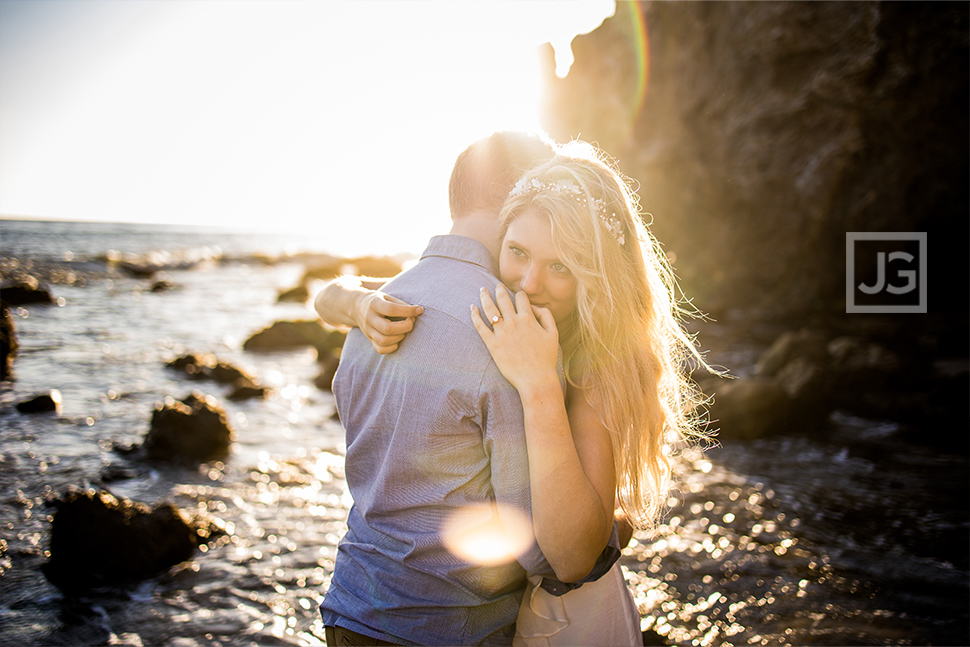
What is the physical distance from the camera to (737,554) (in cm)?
467

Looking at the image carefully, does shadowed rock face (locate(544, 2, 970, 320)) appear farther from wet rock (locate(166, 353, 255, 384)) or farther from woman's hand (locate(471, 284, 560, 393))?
woman's hand (locate(471, 284, 560, 393))

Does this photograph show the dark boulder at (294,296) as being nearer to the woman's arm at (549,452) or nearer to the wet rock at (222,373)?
the wet rock at (222,373)

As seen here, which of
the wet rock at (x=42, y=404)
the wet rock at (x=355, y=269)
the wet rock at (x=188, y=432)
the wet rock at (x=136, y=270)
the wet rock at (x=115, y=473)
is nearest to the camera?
the wet rock at (x=115, y=473)

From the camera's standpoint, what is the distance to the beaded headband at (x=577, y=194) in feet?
7.18

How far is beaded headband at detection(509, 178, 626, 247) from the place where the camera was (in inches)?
86.1

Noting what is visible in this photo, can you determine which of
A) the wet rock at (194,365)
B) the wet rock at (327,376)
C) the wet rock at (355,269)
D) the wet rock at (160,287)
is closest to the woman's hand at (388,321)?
the wet rock at (327,376)

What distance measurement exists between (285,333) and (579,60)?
25721 millimetres

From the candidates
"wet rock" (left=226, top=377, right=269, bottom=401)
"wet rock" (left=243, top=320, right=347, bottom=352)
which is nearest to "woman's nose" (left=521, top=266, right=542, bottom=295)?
"wet rock" (left=226, top=377, right=269, bottom=401)

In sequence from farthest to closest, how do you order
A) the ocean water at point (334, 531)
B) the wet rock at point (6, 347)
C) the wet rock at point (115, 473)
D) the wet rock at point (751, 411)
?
the wet rock at point (6, 347)
the wet rock at point (751, 411)
the wet rock at point (115, 473)
the ocean water at point (334, 531)

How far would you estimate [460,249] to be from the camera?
2.19 meters

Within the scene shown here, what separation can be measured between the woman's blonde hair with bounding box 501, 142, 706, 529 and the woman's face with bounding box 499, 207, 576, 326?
0.14 feet

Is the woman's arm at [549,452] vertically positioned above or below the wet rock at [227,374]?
above

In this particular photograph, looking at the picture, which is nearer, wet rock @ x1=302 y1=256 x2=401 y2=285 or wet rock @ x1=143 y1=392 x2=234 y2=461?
wet rock @ x1=143 y1=392 x2=234 y2=461

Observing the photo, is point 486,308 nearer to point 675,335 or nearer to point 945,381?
point 675,335
